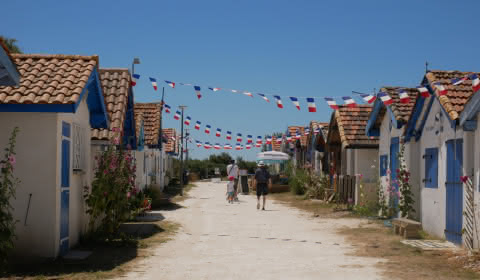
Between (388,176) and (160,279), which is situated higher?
(388,176)

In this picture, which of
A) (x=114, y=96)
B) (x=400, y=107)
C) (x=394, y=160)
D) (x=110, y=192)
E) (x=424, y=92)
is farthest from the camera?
(x=394, y=160)

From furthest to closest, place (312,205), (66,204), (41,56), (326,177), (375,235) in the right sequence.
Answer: (326,177), (312,205), (375,235), (41,56), (66,204)

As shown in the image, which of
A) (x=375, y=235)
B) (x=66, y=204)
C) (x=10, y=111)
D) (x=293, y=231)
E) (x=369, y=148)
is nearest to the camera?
(x=10, y=111)

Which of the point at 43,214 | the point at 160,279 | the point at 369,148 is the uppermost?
the point at 369,148

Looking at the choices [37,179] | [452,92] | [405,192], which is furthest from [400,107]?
[37,179]

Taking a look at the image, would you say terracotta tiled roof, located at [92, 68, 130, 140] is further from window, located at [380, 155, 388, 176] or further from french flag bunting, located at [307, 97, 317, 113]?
window, located at [380, 155, 388, 176]

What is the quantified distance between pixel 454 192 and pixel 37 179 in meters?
7.89

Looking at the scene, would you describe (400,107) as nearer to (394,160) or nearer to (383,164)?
(394,160)

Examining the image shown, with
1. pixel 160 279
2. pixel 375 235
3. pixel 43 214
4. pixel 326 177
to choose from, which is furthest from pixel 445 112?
pixel 326 177

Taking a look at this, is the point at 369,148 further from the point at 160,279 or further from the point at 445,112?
the point at 160,279

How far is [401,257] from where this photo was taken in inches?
432

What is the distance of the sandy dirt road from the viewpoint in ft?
30.7

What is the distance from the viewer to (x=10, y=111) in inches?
390

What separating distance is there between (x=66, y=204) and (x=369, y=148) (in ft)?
45.6
